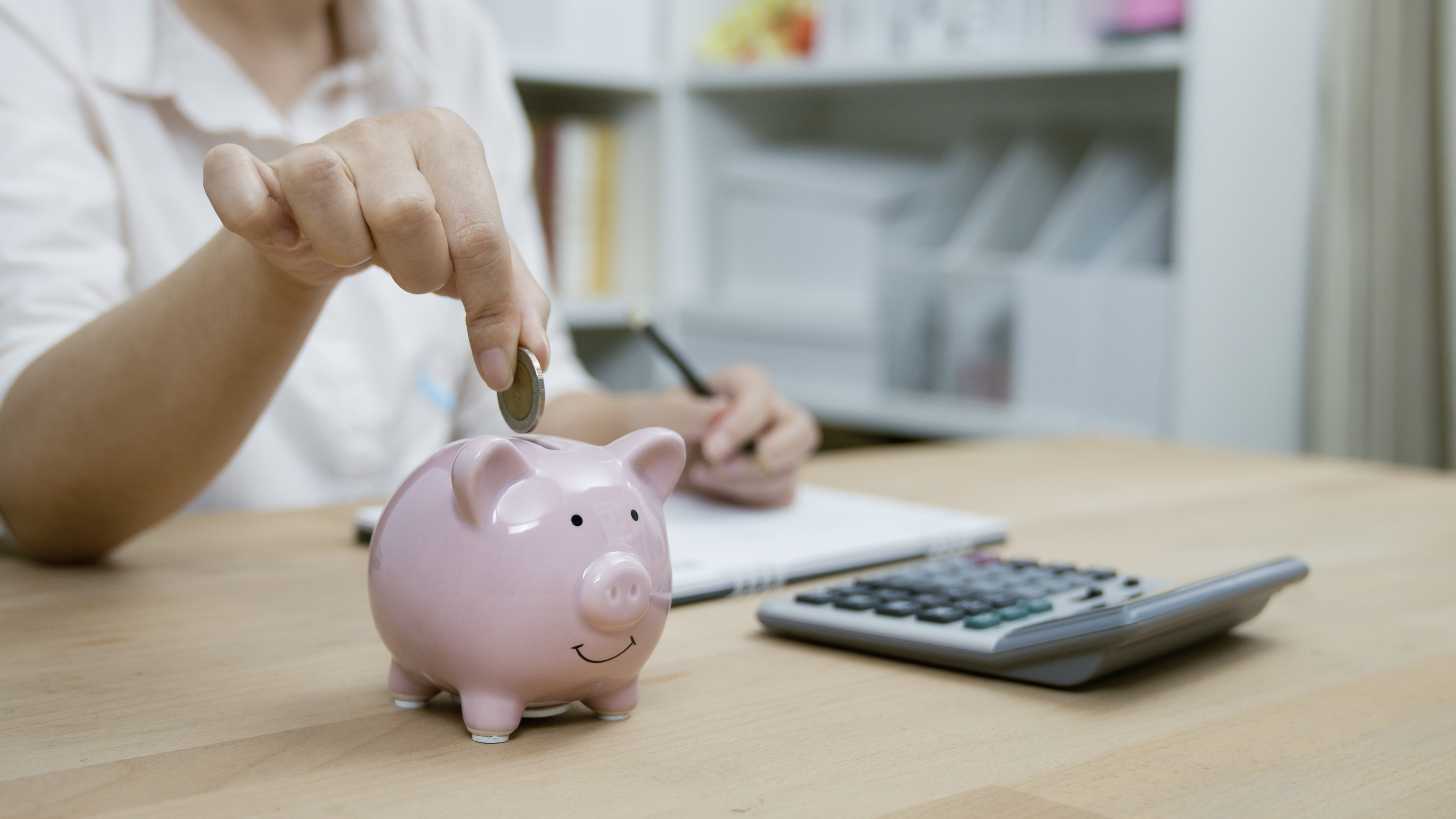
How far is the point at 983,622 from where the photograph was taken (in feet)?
1.66

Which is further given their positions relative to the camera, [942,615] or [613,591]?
[942,615]

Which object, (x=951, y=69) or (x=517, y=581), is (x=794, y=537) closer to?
(x=517, y=581)

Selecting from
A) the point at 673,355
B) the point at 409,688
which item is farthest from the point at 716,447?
the point at 409,688

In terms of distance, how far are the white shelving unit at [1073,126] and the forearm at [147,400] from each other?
4.02ft

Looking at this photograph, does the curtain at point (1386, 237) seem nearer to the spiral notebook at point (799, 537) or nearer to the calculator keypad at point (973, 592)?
the spiral notebook at point (799, 537)

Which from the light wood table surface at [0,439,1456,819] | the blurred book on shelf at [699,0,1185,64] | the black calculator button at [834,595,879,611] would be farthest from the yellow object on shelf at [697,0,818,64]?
the black calculator button at [834,595,879,611]

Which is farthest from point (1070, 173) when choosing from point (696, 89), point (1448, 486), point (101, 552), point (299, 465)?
point (101, 552)

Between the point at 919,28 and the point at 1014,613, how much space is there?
1.45 m

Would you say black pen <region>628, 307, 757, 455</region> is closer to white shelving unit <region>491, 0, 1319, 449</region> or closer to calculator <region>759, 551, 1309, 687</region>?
calculator <region>759, 551, 1309, 687</region>

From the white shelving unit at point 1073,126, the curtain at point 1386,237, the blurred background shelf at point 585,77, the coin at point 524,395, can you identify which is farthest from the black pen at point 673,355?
the blurred background shelf at point 585,77

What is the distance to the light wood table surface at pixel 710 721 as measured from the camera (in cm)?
37

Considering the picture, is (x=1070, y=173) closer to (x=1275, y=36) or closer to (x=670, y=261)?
(x=1275, y=36)

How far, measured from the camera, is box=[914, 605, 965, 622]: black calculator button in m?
0.52

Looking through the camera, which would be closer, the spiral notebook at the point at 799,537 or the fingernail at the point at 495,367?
the fingernail at the point at 495,367
